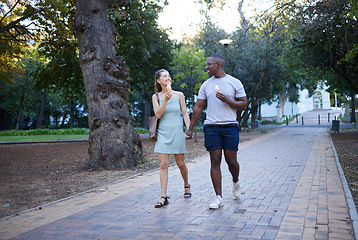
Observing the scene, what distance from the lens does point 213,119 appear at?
502 cm

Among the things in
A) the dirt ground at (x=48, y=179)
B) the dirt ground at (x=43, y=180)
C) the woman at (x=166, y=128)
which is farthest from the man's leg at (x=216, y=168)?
the dirt ground at (x=43, y=180)

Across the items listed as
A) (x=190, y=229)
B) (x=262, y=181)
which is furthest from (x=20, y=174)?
(x=190, y=229)

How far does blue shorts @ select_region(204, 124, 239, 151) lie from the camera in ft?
16.4

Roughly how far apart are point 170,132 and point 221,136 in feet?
2.46

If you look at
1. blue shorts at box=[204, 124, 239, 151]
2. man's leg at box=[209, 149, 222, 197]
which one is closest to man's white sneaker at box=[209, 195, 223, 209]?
man's leg at box=[209, 149, 222, 197]

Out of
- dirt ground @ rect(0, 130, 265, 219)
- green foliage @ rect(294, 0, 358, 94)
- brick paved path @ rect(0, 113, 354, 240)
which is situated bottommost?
dirt ground @ rect(0, 130, 265, 219)

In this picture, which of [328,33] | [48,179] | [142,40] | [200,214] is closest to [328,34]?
[328,33]

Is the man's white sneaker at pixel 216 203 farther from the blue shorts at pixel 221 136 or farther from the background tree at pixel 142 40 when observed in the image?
the background tree at pixel 142 40

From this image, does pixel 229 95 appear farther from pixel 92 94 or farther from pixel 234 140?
pixel 92 94

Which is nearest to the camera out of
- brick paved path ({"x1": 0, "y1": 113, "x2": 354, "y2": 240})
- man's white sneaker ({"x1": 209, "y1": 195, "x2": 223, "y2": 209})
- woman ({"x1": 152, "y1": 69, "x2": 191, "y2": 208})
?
brick paved path ({"x1": 0, "y1": 113, "x2": 354, "y2": 240})

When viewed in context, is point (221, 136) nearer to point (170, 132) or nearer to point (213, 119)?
point (213, 119)

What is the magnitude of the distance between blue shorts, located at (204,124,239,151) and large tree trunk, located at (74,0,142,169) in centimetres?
471

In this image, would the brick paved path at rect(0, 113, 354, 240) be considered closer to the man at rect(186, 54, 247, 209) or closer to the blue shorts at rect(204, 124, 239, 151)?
the man at rect(186, 54, 247, 209)

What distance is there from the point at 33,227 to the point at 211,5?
476 inches
